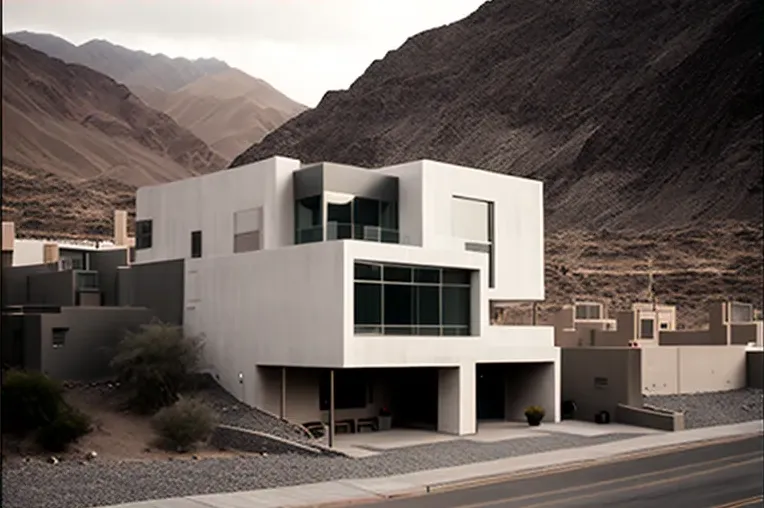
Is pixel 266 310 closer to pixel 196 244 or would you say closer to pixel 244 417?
pixel 244 417

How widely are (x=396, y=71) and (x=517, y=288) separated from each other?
17109mm

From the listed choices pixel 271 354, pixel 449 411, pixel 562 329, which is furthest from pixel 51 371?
pixel 562 329

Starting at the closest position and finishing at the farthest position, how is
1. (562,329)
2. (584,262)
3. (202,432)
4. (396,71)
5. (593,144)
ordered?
(396,71), (202,432), (562,329), (593,144), (584,262)

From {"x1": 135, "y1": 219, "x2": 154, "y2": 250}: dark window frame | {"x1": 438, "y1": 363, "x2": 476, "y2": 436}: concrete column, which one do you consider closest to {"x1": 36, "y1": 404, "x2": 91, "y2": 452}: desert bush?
{"x1": 438, "y1": 363, "x2": 476, "y2": 436}: concrete column

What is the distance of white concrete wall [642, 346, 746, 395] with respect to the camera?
37.7m

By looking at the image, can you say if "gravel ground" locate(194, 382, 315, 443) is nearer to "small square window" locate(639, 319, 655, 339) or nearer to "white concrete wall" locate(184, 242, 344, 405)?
"white concrete wall" locate(184, 242, 344, 405)

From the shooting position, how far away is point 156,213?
35688 mm

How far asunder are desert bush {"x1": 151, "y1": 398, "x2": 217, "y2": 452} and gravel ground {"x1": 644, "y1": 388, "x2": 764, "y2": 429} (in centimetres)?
1593

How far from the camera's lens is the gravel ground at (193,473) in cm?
1678

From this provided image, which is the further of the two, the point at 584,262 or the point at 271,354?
the point at 584,262

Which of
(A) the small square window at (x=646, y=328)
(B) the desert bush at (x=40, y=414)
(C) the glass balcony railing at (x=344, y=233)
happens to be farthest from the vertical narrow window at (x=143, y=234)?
(A) the small square window at (x=646, y=328)

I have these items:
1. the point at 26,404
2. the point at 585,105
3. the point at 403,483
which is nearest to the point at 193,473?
the point at 403,483

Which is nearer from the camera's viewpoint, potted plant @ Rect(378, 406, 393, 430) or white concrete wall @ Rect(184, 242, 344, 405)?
white concrete wall @ Rect(184, 242, 344, 405)

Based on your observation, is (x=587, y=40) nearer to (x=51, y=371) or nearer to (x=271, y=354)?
(x=271, y=354)
